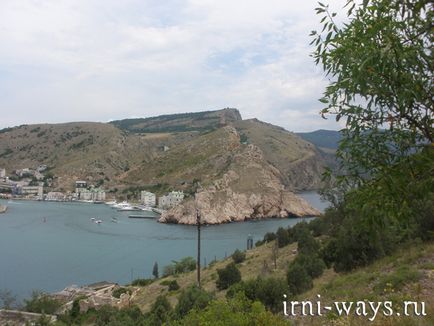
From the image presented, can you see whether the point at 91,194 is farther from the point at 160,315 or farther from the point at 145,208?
the point at 160,315

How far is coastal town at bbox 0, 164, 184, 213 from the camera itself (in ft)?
334

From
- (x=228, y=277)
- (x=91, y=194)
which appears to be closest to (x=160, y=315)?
(x=228, y=277)

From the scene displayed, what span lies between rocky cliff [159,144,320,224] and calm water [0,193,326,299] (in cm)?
477

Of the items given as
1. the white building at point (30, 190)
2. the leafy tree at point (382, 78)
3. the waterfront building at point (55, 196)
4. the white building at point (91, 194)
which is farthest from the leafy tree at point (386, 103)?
the white building at point (30, 190)

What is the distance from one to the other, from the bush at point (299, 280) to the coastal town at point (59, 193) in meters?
83.0

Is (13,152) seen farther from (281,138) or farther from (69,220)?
(281,138)

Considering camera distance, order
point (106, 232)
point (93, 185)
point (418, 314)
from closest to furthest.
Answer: point (418, 314) < point (106, 232) < point (93, 185)

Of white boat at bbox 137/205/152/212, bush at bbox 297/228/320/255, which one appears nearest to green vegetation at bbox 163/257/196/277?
bush at bbox 297/228/320/255

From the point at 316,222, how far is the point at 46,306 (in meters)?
20.8

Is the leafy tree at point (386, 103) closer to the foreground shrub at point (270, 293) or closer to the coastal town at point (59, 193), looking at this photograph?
the foreground shrub at point (270, 293)

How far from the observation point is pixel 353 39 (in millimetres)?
3006

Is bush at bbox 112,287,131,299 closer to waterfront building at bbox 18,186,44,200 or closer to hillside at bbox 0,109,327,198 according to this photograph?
hillside at bbox 0,109,327,198

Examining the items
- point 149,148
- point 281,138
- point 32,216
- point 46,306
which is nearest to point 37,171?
point 149,148

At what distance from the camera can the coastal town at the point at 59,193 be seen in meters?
102
